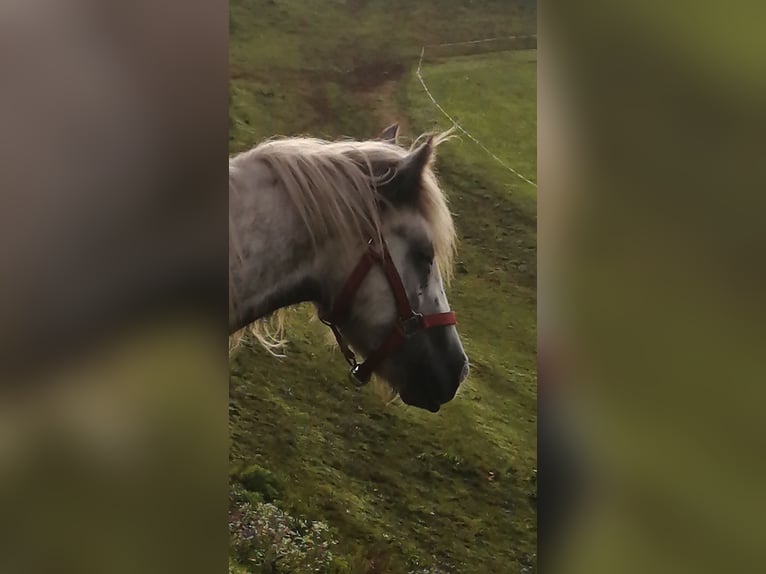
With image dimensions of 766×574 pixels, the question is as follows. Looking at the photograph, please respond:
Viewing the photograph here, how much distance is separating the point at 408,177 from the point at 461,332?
0.45 m

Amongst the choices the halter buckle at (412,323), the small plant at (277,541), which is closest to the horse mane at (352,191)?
the halter buckle at (412,323)

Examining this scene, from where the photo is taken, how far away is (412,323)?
1916 millimetres

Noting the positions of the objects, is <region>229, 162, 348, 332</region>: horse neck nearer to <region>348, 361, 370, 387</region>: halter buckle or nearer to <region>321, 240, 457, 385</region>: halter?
<region>321, 240, 457, 385</region>: halter

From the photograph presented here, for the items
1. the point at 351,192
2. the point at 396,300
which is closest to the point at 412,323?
the point at 396,300

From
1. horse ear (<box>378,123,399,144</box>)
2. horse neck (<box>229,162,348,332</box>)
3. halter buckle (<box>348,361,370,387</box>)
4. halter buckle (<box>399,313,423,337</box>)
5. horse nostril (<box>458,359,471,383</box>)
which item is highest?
horse ear (<box>378,123,399,144</box>)

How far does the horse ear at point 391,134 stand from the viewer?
193 cm

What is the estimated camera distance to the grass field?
1897 millimetres
